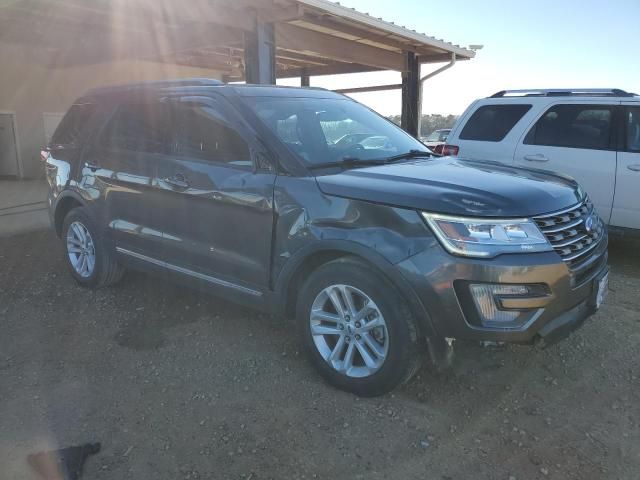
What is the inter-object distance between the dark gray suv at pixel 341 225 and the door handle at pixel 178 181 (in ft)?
0.04

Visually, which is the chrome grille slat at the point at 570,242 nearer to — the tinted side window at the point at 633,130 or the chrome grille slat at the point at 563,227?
the chrome grille slat at the point at 563,227

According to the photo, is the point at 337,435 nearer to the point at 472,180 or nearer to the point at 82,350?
the point at 472,180

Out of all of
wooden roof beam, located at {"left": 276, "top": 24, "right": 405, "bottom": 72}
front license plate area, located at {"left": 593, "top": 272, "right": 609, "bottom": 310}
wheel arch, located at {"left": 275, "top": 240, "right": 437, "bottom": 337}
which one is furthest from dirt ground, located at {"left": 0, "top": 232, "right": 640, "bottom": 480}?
wooden roof beam, located at {"left": 276, "top": 24, "right": 405, "bottom": 72}

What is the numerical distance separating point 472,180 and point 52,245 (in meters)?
5.56

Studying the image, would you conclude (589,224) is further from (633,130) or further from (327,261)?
(633,130)

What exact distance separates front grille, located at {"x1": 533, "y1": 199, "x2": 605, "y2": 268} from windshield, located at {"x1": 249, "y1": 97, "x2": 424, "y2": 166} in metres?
1.28

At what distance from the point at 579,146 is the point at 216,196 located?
4.36 meters

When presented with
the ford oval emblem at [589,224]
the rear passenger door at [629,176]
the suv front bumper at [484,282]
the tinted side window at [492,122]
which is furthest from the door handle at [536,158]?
the suv front bumper at [484,282]

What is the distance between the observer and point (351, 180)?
10.3ft

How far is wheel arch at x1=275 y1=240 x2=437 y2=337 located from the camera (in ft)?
9.21

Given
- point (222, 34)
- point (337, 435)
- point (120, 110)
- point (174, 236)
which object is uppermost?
point (222, 34)

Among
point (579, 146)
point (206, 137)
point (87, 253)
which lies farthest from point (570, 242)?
point (87, 253)

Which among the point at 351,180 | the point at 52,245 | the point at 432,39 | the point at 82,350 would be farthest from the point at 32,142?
the point at 351,180

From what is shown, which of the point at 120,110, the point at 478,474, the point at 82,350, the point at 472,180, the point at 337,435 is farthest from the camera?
the point at 120,110
